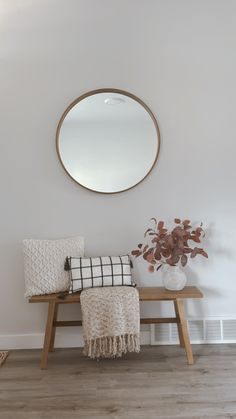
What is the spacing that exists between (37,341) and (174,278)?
107 centimetres

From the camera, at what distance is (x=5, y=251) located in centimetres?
255

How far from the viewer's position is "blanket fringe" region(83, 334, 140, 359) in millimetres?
2137

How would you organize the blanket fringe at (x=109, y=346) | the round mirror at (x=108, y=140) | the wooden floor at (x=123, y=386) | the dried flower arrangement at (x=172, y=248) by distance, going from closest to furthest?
the wooden floor at (x=123, y=386), the blanket fringe at (x=109, y=346), the dried flower arrangement at (x=172, y=248), the round mirror at (x=108, y=140)

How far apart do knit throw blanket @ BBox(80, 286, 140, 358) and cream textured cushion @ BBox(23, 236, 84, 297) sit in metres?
0.27

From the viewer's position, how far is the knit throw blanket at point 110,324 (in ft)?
7.03

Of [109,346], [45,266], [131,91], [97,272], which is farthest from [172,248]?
[131,91]

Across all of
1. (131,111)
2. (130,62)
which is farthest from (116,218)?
(130,62)

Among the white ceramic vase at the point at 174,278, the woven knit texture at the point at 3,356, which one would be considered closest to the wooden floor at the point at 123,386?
the woven knit texture at the point at 3,356

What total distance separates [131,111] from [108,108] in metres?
0.16

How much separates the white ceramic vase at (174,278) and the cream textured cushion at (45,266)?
2.09 ft

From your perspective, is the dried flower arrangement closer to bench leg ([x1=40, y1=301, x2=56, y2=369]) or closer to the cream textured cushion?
the cream textured cushion

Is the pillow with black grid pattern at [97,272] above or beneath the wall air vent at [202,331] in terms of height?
above

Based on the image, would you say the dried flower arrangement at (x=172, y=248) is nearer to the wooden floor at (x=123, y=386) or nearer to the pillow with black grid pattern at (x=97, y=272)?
the pillow with black grid pattern at (x=97, y=272)

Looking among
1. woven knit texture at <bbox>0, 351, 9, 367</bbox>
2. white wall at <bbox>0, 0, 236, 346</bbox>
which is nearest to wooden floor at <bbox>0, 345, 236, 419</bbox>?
woven knit texture at <bbox>0, 351, 9, 367</bbox>
